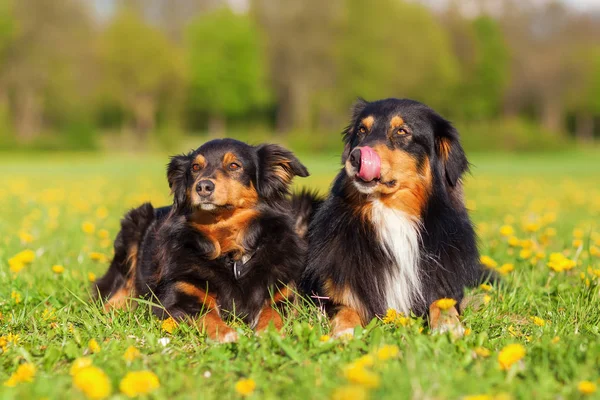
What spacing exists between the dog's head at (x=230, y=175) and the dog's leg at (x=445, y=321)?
4.38 ft

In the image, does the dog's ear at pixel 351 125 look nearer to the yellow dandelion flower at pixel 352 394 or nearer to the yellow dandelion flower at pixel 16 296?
the yellow dandelion flower at pixel 352 394

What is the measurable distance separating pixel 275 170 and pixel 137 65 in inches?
1721

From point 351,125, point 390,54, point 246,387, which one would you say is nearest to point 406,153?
point 351,125

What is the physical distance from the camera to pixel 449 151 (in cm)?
369

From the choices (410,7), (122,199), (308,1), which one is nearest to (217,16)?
(308,1)

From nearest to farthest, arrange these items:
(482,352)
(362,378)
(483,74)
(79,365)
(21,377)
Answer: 1. (362,378)
2. (21,377)
3. (79,365)
4. (482,352)
5. (483,74)

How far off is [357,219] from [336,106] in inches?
1713

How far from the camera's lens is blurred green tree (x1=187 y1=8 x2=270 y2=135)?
1877 inches

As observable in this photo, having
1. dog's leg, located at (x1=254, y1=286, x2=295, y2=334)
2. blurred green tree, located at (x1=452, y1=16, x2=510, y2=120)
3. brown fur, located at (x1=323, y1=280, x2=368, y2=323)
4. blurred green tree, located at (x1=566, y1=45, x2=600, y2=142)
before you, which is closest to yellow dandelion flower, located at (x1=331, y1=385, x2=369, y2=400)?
dog's leg, located at (x1=254, y1=286, x2=295, y2=334)

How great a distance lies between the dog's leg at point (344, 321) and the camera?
3.30m

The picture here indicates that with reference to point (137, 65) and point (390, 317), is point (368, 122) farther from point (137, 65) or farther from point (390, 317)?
point (137, 65)

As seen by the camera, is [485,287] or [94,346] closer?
[94,346]

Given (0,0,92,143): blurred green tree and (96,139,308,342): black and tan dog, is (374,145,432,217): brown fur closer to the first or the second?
(96,139,308,342): black and tan dog

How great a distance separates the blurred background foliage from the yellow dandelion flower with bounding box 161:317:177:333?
34.8 meters
